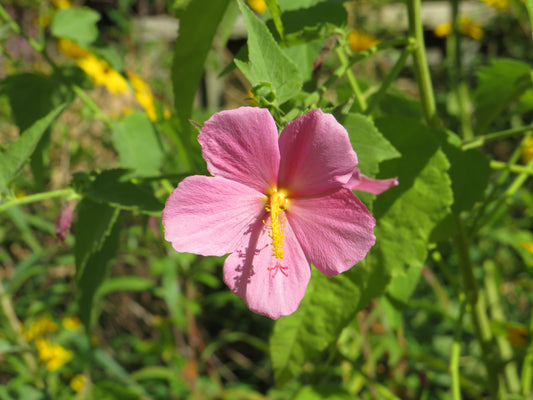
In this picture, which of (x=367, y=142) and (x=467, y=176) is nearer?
(x=367, y=142)

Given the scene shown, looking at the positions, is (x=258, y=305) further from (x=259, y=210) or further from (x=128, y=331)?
(x=128, y=331)

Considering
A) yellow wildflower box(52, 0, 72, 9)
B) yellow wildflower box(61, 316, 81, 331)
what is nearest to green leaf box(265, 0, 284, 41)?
yellow wildflower box(61, 316, 81, 331)

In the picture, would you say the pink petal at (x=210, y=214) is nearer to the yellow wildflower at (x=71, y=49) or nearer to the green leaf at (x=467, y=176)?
the green leaf at (x=467, y=176)

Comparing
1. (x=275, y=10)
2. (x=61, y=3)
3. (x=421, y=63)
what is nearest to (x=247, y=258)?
(x=275, y=10)

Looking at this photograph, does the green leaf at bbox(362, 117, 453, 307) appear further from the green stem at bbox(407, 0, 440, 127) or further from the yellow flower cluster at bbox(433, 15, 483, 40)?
the yellow flower cluster at bbox(433, 15, 483, 40)

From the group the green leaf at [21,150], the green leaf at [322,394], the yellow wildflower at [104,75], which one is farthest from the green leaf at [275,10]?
the yellow wildflower at [104,75]

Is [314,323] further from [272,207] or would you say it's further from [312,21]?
[312,21]
